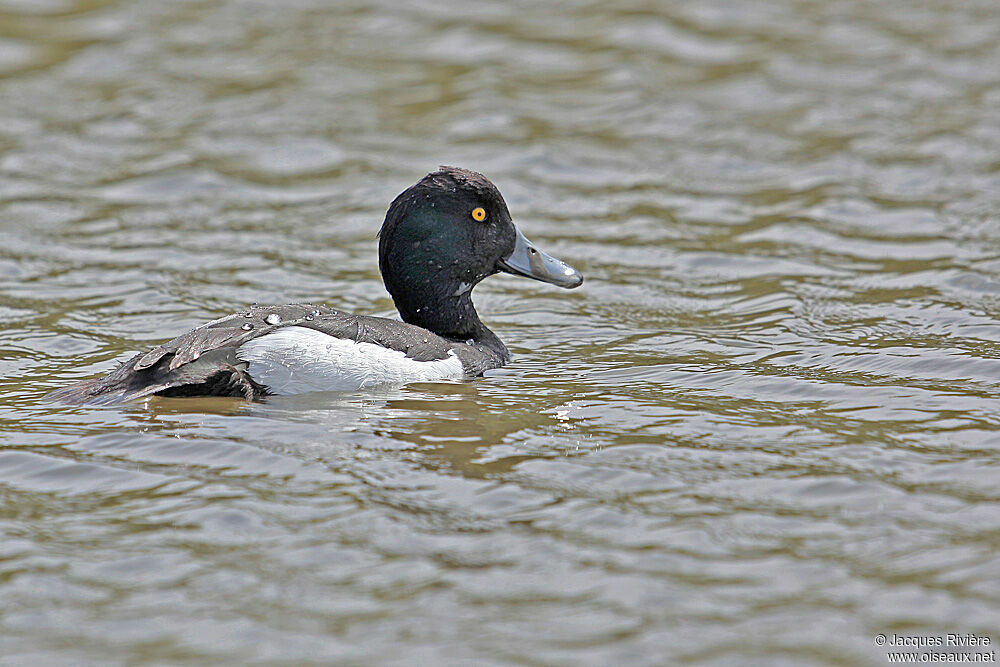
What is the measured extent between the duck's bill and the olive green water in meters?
0.41

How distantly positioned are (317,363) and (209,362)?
1.72 ft

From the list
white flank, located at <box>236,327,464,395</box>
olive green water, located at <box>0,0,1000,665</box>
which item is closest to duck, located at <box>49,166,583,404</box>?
white flank, located at <box>236,327,464,395</box>

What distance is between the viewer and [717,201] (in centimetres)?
1117

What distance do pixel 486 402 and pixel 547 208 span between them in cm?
459

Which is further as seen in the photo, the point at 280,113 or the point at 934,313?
the point at 280,113

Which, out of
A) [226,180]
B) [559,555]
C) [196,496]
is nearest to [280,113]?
[226,180]

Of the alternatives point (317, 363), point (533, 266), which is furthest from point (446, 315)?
point (317, 363)

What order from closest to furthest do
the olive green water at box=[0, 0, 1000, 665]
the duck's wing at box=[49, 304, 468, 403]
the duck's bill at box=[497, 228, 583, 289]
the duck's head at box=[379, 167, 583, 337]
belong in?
the olive green water at box=[0, 0, 1000, 665] < the duck's wing at box=[49, 304, 468, 403] < the duck's head at box=[379, 167, 583, 337] < the duck's bill at box=[497, 228, 583, 289]

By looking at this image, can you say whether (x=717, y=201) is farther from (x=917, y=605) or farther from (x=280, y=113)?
(x=917, y=605)

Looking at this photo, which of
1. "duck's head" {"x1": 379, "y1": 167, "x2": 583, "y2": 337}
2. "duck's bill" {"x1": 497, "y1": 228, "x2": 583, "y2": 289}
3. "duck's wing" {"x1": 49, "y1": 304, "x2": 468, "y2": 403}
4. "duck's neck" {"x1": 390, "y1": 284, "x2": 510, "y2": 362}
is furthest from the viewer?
"duck's bill" {"x1": 497, "y1": 228, "x2": 583, "y2": 289}

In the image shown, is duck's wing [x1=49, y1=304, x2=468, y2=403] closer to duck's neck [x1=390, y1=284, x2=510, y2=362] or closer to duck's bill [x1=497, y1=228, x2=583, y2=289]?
duck's neck [x1=390, y1=284, x2=510, y2=362]

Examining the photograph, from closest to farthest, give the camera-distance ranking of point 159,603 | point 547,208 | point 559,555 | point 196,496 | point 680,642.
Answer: point 680,642 → point 159,603 → point 559,555 → point 196,496 → point 547,208

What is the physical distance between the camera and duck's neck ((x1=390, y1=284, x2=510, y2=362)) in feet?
25.7

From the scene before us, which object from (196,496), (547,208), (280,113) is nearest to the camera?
(196,496)
